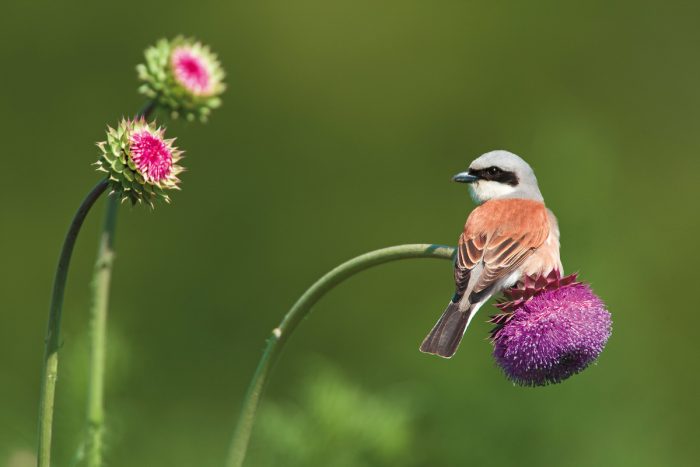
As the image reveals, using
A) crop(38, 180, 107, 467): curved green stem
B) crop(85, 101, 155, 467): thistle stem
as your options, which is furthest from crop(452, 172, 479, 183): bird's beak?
crop(38, 180, 107, 467): curved green stem

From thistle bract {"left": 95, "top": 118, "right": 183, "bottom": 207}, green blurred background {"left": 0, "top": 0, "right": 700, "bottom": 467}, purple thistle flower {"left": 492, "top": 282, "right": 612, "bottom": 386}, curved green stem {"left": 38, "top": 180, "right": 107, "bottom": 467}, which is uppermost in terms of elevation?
green blurred background {"left": 0, "top": 0, "right": 700, "bottom": 467}

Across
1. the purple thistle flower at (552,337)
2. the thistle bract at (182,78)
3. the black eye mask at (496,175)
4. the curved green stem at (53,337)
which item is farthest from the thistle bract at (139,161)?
the black eye mask at (496,175)

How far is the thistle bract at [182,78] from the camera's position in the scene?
286 centimetres

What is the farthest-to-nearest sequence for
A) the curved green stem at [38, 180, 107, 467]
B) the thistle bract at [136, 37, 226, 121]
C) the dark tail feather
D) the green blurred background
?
the green blurred background
the thistle bract at [136, 37, 226, 121]
the dark tail feather
the curved green stem at [38, 180, 107, 467]

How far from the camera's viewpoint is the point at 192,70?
2941mm

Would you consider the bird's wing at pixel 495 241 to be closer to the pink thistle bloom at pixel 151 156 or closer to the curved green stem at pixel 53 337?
the pink thistle bloom at pixel 151 156

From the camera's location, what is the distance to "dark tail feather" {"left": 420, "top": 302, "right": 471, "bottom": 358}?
2.55 metres

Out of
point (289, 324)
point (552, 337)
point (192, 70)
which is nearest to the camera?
point (289, 324)

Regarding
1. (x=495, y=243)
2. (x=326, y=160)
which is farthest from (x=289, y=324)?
(x=326, y=160)

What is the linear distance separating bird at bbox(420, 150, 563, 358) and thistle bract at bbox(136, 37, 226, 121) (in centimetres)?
71

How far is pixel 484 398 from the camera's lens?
393cm

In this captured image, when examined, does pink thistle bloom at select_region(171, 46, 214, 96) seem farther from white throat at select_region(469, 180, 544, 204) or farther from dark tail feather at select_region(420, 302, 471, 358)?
dark tail feather at select_region(420, 302, 471, 358)

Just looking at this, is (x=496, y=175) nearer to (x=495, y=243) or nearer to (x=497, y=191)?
(x=497, y=191)

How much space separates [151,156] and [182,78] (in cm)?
51
